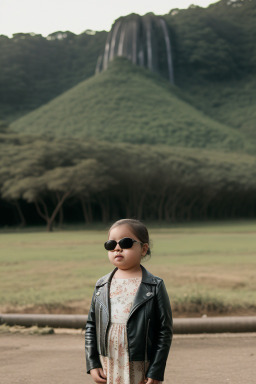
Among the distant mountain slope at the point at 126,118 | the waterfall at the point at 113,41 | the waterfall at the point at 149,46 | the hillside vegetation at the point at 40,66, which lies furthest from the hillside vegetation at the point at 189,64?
the distant mountain slope at the point at 126,118

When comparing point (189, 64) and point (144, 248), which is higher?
point (144, 248)

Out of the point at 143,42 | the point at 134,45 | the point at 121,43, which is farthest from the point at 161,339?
the point at 121,43

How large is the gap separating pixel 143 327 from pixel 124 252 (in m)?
0.41

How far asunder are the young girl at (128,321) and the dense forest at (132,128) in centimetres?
4224

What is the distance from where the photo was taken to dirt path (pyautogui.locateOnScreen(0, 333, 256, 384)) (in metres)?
5.80

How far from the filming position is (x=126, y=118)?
102 meters

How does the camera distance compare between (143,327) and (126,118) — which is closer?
(143,327)

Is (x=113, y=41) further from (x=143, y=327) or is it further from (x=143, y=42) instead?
(x=143, y=327)

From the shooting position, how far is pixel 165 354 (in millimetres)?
3355

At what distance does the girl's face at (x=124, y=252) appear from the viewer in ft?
11.3

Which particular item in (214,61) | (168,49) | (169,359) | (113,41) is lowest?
(214,61)

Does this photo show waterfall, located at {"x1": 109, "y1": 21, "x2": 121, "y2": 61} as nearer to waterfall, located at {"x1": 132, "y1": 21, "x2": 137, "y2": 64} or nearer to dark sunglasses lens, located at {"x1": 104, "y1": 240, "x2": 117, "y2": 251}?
waterfall, located at {"x1": 132, "y1": 21, "x2": 137, "y2": 64}

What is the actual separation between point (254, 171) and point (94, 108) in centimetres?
4158

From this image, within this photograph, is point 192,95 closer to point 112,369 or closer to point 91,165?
point 91,165
